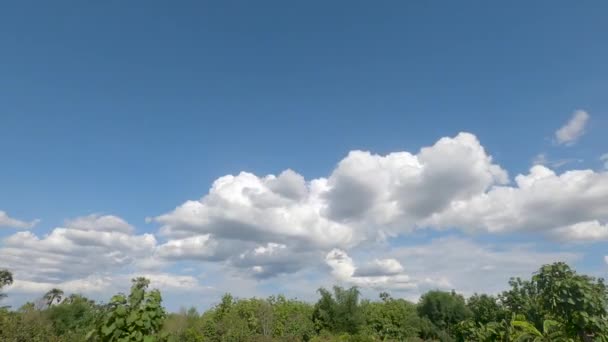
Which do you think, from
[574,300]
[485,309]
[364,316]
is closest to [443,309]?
[485,309]

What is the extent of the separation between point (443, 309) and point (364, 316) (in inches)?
527

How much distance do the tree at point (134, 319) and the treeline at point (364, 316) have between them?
7.38 metres

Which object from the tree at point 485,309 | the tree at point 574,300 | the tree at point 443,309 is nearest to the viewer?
the tree at point 574,300

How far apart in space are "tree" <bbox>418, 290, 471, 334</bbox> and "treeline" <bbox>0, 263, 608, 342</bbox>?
0.11 metres

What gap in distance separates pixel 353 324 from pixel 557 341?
35.9m

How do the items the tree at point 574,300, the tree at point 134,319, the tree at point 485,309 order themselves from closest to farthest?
the tree at point 134,319 < the tree at point 574,300 < the tree at point 485,309

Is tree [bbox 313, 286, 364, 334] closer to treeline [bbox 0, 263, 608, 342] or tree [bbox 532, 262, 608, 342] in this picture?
treeline [bbox 0, 263, 608, 342]

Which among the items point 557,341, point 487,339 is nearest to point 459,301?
point 487,339

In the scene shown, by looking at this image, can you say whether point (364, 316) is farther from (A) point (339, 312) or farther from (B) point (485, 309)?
(B) point (485, 309)

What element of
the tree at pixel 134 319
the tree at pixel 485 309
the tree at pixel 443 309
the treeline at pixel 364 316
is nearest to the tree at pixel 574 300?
the treeline at pixel 364 316

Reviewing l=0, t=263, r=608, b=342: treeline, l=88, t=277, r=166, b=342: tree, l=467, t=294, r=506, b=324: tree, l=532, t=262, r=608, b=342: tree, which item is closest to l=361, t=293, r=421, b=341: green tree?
l=0, t=263, r=608, b=342: treeline

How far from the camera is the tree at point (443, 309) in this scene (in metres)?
50.6

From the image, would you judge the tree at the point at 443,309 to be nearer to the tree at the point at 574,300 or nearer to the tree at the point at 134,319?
the tree at the point at 574,300

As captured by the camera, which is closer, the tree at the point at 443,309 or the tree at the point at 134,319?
the tree at the point at 134,319
